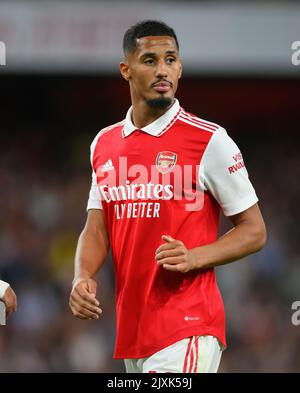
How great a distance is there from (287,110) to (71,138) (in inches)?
126

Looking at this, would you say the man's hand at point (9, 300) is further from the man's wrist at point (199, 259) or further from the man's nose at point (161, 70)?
the man's nose at point (161, 70)

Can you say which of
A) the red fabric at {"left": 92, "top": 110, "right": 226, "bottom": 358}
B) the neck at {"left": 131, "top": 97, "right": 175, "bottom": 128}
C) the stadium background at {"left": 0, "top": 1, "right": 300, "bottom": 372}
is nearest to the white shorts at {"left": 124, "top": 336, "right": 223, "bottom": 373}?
the red fabric at {"left": 92, "top": 110, "right": 226, "bottom": 358}

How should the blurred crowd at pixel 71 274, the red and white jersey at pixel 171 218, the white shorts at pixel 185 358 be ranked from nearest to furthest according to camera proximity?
1. the white shorts at pixel 185 358
2. the red and white jersey at pixel 171 218
3. the blurred crowd at pixel 71 274

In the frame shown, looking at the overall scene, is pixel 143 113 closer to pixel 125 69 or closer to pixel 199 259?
pixel 125 69

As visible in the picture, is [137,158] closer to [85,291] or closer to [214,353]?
[85,291]

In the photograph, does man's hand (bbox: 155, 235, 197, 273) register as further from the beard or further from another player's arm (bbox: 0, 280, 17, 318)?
another player's arm (bbox: 0, 280, 17, 318)

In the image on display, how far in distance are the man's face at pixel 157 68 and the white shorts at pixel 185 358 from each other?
45.1 inches

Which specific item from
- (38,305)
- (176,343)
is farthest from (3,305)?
(38,305)

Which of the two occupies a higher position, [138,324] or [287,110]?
[287,110]

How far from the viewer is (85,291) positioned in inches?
181

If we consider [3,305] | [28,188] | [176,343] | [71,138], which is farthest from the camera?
[71,138]

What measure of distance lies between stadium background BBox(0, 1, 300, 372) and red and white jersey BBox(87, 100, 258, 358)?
5.77m

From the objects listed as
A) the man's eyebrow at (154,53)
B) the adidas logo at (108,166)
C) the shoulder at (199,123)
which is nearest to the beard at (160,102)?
the shoulder at (199,123)

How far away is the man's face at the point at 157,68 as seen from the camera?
15.2ft
